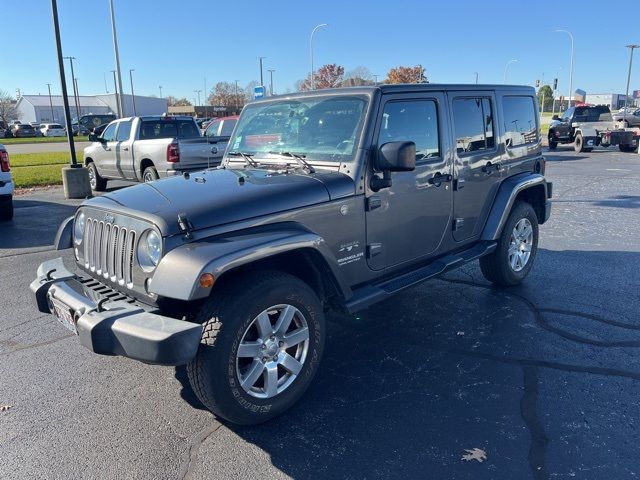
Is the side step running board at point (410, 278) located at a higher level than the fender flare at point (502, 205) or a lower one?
lower

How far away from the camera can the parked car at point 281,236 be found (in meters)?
2.84

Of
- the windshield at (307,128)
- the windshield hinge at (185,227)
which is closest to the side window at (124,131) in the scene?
the windshield at (307,128)

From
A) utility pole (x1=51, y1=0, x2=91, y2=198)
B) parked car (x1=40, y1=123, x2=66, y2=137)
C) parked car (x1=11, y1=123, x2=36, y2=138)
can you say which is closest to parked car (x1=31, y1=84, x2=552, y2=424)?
utility pole (x1=51, y1=0, x2=91, y2=198)

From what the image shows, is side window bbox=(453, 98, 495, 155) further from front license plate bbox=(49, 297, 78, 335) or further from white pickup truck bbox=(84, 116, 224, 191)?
white pickup truck bbox=(84, 116, 224, 191)

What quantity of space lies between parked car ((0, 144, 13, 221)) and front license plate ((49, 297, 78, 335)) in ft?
22.0

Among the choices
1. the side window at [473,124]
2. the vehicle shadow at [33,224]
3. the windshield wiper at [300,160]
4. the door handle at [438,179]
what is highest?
the side window at [473,124]

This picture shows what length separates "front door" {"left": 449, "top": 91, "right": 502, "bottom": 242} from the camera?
4.62 meters

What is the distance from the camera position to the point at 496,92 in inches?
203

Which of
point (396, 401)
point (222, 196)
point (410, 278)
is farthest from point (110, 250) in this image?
point (410, 278)

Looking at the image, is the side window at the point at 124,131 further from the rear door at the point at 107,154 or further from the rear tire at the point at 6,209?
the rear tire at the point at 6,209

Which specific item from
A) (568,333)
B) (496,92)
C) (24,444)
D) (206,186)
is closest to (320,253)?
(206,186)

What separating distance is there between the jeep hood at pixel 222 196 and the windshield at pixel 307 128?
0.89 ft

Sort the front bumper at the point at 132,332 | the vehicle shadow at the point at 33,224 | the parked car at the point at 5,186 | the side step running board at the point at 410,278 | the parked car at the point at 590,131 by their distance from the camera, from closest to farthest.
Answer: the front bumper at the point at 132,332 → the side step running board at the point at 410,278 → the vehicle shadow at the point at 33,224 → the parked car at the point at 5,186 → the parked car at the point at 590,131

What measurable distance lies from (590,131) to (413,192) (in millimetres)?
21937
